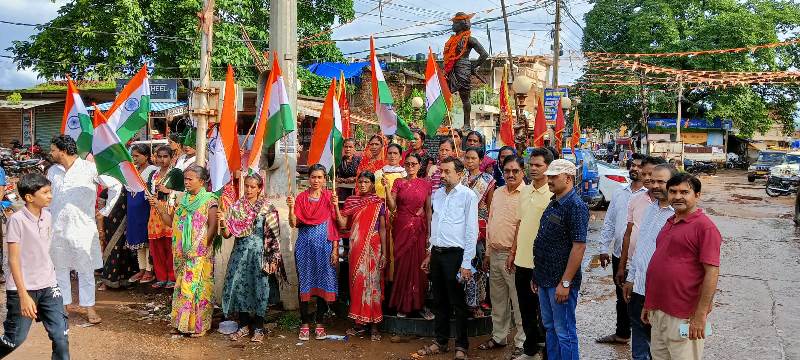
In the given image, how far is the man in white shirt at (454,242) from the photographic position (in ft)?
17.3

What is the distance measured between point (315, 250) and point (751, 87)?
3830 centimetres

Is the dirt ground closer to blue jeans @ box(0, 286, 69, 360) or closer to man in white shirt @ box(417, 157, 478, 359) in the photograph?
man in white shirt @ box(417, 157, 478, 359)

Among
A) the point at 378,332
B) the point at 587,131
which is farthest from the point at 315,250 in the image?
the point at 587,131

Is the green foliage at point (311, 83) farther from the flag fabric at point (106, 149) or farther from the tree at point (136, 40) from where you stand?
the flag fabric at point (106, 149)

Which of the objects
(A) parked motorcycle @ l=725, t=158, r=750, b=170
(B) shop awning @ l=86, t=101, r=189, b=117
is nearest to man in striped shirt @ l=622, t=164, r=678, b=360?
(B) shop awning @ l=86, t=101, r=189, b=117

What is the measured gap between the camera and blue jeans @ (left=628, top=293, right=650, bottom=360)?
4453mm

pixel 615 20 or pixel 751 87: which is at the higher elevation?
pixel 615 20

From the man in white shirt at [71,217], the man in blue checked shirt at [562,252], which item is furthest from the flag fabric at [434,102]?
the man in white shirt at [71,217]

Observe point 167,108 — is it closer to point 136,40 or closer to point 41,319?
point 136,40

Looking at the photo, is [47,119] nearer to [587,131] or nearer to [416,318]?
[416,318]

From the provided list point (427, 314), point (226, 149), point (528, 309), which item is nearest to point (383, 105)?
point (226, 149)

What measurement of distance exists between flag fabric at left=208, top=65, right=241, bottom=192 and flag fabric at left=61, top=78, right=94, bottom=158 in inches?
55.2

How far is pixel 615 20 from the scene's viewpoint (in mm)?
37281

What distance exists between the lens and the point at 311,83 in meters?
24.6
